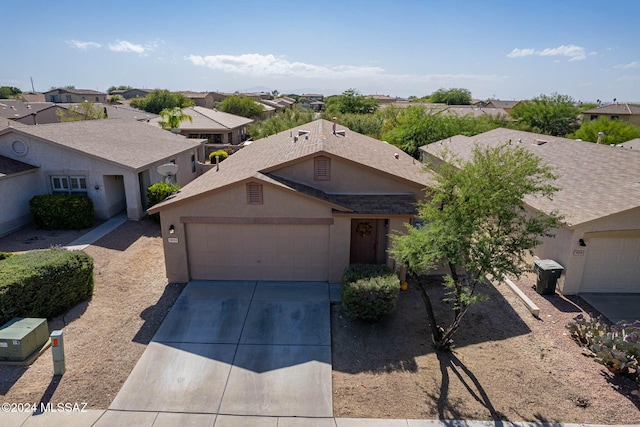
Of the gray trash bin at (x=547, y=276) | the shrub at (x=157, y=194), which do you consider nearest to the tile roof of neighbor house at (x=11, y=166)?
the shrub at (x=157, y=194)

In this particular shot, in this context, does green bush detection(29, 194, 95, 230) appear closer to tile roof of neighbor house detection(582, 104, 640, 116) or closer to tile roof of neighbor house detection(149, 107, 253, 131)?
tile roof of neighbor house detection(149, 107, 253, 131)

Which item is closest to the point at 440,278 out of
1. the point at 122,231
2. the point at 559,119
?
the point at 122,231

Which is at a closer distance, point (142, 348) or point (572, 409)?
point (572, 409)

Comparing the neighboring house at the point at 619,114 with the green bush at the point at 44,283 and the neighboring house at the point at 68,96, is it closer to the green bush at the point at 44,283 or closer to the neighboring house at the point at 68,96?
the green bush at the point at 44,283

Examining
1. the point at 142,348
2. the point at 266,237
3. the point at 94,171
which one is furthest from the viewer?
the point at 94,171

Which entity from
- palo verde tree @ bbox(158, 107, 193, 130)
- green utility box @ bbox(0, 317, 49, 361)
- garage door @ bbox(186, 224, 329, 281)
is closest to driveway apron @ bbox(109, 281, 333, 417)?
garage door @ bbox(186, 224, 329, 281)

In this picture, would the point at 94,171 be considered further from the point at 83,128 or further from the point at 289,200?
the point at 289,200
